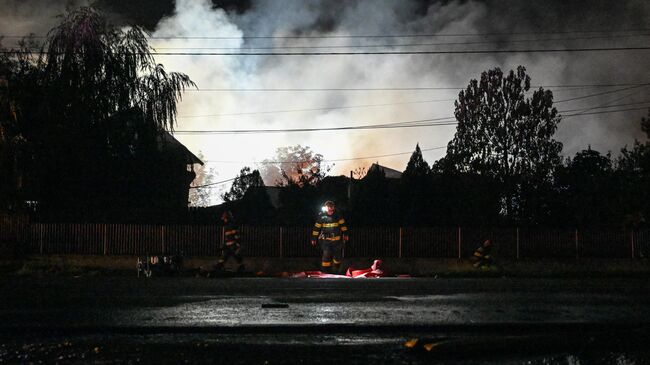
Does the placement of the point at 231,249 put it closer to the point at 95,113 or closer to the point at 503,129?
the point at 95,113

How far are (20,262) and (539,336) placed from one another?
667 inches

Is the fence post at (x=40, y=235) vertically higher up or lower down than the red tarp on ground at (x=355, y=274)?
higher up

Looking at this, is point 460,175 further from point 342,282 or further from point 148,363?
point 148,363

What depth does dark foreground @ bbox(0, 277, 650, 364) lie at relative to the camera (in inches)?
237

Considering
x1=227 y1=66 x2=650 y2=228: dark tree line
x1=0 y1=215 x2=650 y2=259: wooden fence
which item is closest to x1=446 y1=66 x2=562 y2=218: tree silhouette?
x1=227 y1=66 x2=650 y2=228: dark tree line

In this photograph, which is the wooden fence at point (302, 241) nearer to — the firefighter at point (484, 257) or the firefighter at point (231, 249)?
the firefighter at point (484, 257)

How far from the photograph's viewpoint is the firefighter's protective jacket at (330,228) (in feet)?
53.9

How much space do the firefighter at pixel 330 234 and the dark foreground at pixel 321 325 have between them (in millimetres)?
4553

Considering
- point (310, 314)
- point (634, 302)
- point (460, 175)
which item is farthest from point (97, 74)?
point (460, 175)

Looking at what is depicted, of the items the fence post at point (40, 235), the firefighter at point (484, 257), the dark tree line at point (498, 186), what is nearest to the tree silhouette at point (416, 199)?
the dark tree line at point (498, 186)

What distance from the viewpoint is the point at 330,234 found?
1644 cm

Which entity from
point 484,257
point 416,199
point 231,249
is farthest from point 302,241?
point 416,199

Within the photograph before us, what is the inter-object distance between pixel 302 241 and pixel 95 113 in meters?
9.02

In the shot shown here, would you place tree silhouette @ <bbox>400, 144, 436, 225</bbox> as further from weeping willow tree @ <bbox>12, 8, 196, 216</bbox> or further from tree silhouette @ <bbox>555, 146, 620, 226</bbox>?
weeping willow tree @ <bbox>12, 8, 196, 216</bbox>
